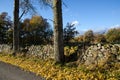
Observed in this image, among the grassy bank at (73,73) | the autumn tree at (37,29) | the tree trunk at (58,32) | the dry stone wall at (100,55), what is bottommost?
the grassy bank at (73,73)

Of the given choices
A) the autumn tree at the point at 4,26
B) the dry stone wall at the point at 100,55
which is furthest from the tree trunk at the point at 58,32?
the autumn tree at the point at 4,26

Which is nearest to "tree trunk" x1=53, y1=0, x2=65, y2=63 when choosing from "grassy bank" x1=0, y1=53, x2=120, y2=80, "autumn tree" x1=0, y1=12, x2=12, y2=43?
"grassy bank" x1=0, y1=53, x2=120, y2=80

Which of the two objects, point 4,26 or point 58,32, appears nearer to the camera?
point 58,32

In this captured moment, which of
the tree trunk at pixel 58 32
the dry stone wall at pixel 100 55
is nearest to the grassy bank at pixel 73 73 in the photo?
the dry stone wall at pixel 100 55

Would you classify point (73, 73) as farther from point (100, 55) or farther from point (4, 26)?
point (4, 26)

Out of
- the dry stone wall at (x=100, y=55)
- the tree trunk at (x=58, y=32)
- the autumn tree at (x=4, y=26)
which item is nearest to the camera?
the dry stone wall at (x=100, y=55)

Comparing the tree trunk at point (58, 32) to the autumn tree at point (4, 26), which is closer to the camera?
the tree trunk at point (58, 32)

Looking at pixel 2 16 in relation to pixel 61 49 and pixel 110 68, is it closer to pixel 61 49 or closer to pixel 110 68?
pixel 61 49

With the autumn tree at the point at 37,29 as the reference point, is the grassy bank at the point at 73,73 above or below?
below

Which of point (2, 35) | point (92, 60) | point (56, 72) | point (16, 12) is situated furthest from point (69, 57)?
point (2, 35)

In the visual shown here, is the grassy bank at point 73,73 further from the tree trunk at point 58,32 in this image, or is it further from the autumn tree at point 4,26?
the autumn tree at point 4,26

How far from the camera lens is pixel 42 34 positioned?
61.4 m

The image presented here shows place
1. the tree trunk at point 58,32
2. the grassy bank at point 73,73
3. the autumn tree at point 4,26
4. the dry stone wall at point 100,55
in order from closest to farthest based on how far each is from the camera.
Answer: the grassy bank at point 73,73 → the dry stone wall at point 100,55 → the tree trunk at point 58,32 → the autumn tree at point 4,26

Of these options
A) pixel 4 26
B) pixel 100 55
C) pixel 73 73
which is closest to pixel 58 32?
pixel 100 55
